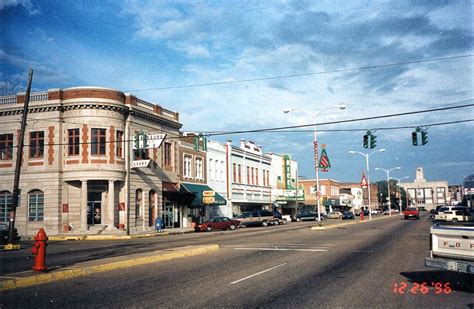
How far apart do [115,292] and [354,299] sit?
4.96 metres

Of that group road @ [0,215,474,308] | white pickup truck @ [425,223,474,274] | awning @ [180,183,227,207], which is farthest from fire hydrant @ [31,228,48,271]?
awning @ [180,183,227,207]

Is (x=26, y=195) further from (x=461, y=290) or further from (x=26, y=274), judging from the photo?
(x=461, y=290)

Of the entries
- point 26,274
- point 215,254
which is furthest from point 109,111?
point 26,274

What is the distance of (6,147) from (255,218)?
80.6 feet

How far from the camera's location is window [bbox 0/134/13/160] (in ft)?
127

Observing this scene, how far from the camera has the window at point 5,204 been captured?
37.8 meters

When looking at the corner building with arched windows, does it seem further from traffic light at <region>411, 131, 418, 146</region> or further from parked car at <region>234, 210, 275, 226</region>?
traffic light at <region>411, 131, 418, 146</region>

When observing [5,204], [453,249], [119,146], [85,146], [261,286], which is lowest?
[261,286]

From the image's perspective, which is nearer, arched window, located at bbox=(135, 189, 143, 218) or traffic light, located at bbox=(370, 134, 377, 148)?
traffic light, located at bbox=(370, 134, 377, 148)

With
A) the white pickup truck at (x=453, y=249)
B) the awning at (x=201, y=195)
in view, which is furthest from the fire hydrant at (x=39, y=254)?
the awning at (x=201, y=195)

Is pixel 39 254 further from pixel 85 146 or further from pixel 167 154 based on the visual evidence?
pixel 167 154

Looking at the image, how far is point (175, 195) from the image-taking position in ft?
148

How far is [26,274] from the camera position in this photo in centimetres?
1146

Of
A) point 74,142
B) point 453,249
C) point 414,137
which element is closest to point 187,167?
point 74,142
